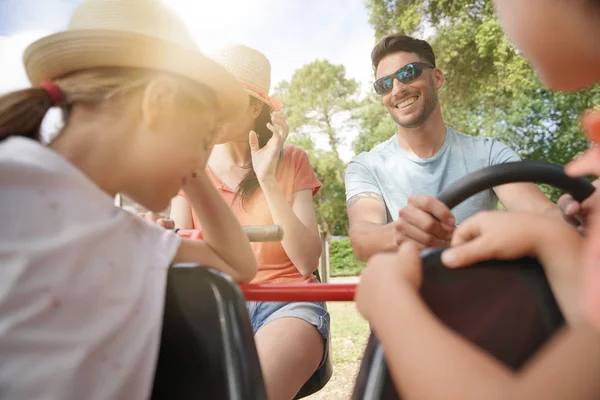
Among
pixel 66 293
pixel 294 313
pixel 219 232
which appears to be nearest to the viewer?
pixel 66 293

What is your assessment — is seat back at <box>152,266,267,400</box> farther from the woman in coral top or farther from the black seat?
the woman in coral top

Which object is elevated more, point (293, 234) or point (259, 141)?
point (259, 141)

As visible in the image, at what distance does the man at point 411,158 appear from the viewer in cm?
213

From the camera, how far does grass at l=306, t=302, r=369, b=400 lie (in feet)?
11.9

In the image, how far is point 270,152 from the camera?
6.10ft

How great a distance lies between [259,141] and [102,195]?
1262 mm

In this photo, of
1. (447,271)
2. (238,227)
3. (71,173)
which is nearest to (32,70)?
(71,173)

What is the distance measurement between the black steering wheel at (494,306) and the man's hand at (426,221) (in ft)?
0.77

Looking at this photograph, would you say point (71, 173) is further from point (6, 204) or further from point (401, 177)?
point (401, 177)

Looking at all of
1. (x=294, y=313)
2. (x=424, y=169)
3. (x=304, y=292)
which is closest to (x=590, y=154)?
(x=304, y=292)

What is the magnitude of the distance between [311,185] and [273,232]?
0.82 meters

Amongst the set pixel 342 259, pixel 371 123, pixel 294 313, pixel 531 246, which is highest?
pixel 531 246

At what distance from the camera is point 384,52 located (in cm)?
255

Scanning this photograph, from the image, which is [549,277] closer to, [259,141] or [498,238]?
[498,238]
